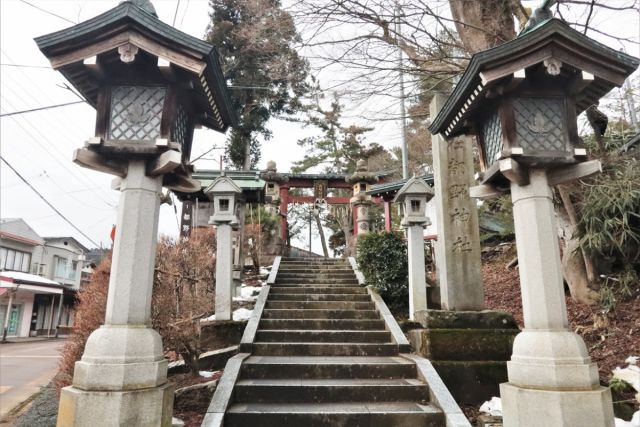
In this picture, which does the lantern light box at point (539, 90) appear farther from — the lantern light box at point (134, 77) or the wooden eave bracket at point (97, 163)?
the wooden eave bracket at point (97, 163)

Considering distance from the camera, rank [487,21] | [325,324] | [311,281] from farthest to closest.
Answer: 1. [311,281]
2. [325,324]
3. [487,21]

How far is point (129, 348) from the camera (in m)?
3.61

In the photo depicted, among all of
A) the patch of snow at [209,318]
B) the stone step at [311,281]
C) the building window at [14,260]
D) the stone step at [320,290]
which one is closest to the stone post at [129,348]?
the patch of snow at [209,318]

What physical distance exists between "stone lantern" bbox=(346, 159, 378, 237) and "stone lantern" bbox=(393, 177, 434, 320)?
7221 millimetres


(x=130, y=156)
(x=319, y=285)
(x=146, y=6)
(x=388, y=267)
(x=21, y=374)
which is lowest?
(x=21, y=374)

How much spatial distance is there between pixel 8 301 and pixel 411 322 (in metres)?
26.3

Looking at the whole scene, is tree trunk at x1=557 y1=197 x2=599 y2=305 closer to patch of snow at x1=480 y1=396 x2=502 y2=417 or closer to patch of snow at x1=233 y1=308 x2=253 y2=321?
patch of snow at x1=480 y1=396 x2=502 y2=417

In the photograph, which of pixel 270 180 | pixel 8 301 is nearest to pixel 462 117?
pixel 270 180

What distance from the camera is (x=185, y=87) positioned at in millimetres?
4266

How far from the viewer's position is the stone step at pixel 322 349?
6.27 meters

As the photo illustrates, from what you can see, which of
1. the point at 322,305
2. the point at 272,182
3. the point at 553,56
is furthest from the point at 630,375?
the point at 272,182

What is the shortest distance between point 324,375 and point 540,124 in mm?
4236

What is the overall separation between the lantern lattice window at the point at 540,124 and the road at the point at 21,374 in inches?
289

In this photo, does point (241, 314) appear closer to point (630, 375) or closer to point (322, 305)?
point (322, 305)
